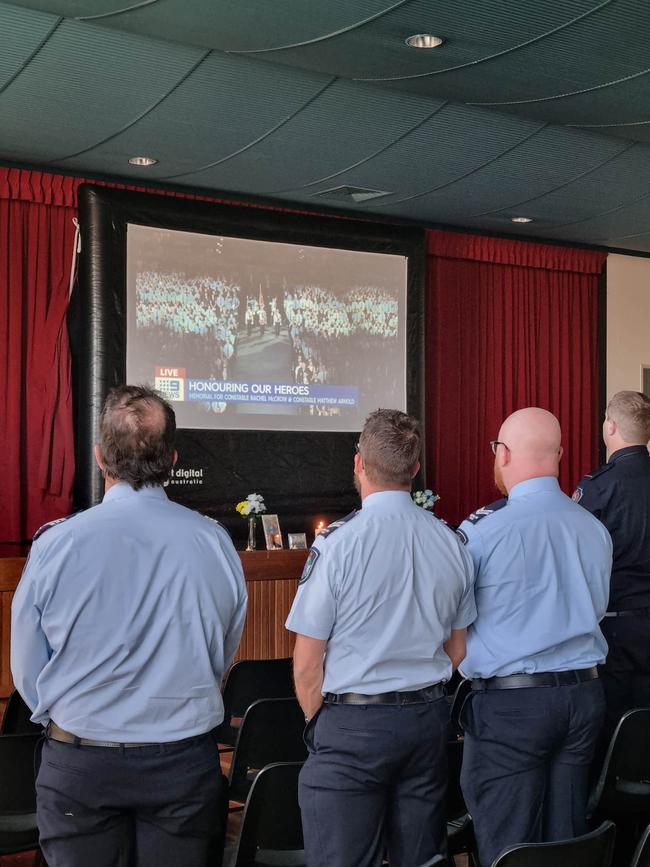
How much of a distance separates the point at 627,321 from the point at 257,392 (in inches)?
143

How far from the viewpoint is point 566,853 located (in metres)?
1.82

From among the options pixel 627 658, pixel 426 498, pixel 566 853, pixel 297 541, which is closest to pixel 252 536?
pixel 297 541

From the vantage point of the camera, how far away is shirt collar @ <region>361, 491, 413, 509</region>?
8.07 ft

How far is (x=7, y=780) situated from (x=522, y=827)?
1379 mm

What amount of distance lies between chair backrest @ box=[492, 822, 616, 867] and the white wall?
711 centimetres

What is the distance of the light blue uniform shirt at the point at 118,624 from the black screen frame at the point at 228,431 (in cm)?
417

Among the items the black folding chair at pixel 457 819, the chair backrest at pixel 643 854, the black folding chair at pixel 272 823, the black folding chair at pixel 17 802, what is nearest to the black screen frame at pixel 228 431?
the black folding chair at pixel 17 802

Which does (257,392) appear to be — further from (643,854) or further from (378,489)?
(643,854)

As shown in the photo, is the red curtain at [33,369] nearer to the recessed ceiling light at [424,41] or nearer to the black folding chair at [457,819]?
the recessed ceiling light at [424,41]

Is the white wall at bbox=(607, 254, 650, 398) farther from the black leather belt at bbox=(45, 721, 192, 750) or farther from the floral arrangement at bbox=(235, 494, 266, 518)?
the black leather belt at bbox=(45, 721, 192, 750)

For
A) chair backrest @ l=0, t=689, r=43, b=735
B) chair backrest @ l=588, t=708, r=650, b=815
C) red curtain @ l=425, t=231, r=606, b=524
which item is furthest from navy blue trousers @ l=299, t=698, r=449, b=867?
red curtain @ l=425, t=231, r=606, b=524

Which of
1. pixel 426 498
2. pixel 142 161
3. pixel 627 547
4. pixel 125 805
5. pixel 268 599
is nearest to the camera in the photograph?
pixel 125 805

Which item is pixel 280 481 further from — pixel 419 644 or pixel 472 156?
pixel 419 644

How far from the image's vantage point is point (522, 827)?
262 cm
